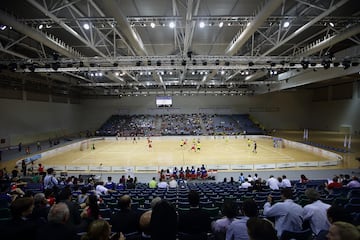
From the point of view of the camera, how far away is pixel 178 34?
60.3 feet

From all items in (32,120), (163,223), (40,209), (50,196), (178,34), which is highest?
(178,34)

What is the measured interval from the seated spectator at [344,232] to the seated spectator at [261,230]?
56 centimetres

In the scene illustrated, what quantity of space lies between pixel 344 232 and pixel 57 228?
9.74ft

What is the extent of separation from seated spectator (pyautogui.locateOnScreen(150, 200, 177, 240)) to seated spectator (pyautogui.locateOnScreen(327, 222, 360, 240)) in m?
1.52

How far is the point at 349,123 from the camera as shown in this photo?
40.3 meters

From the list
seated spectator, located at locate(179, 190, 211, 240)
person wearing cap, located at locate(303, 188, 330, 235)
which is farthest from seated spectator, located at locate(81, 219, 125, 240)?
person wearing cap, located at locate(303, 188, 330, 235)

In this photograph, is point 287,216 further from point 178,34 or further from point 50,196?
point 178,34

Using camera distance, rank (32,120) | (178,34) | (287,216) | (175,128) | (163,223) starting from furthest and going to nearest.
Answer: (175,128) → (32,120) → (178,34) → (287,216) → (163,223)

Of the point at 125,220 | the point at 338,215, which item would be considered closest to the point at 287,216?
the point at 338,215

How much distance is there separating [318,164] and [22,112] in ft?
118

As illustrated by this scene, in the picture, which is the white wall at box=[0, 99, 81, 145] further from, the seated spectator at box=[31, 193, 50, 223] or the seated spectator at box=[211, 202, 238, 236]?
the seated spectator at box=[211, 202, 238, 236]

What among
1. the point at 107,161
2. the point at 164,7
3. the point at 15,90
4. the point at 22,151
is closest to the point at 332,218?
the point at 164,7

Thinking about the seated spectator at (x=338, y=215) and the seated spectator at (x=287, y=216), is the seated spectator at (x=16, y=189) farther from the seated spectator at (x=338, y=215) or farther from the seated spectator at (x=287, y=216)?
the seated spectator at (x=338, y=215)

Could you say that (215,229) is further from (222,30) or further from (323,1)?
(222,30)
